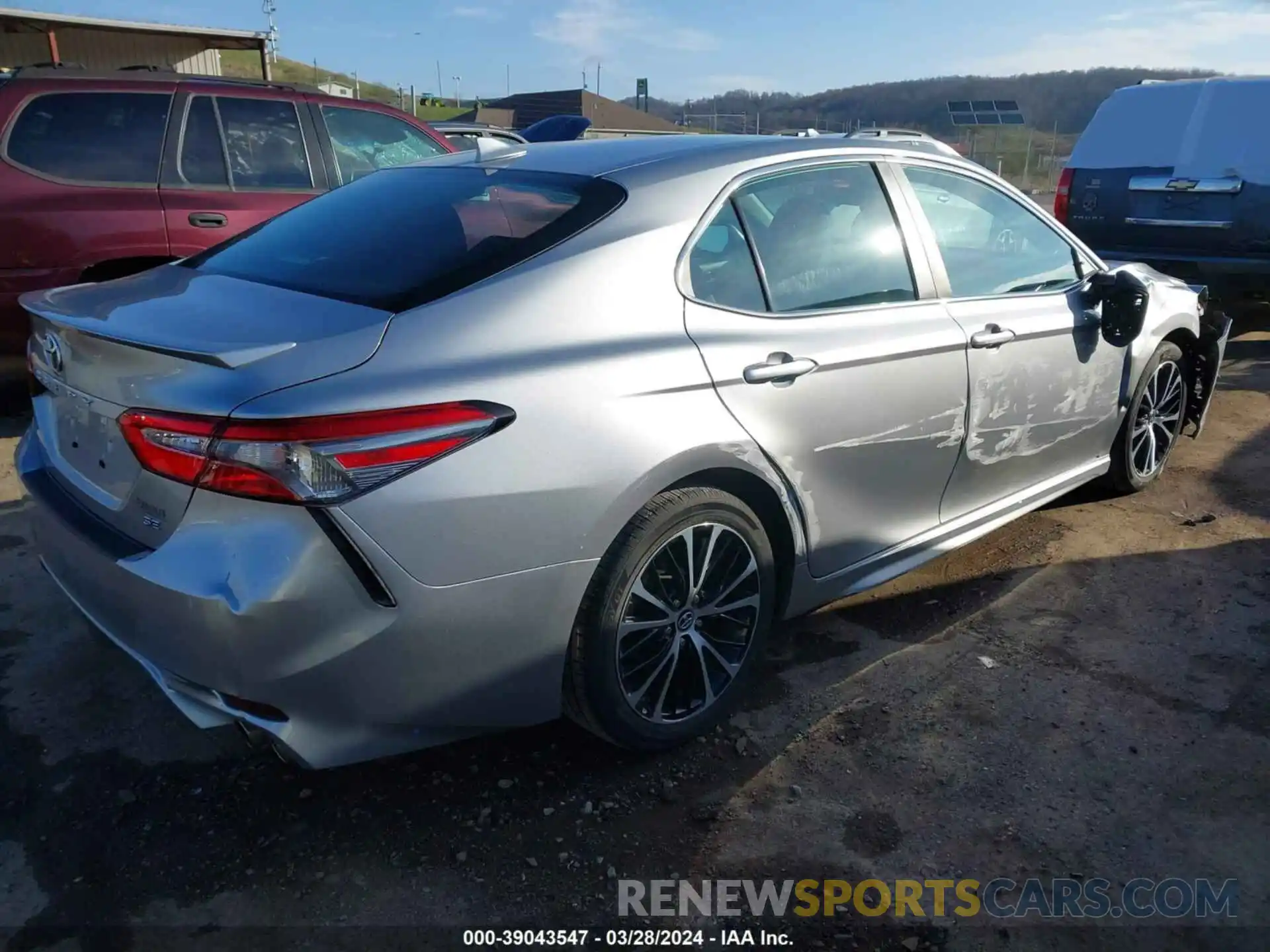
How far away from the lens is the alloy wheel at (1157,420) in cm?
461

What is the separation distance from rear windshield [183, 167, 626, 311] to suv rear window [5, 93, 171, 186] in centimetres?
288

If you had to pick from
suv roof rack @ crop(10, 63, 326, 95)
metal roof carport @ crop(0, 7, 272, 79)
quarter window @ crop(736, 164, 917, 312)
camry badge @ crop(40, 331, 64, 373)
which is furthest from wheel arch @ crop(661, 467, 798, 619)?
metal roof carport @ crop(0, 7, 272, 79)

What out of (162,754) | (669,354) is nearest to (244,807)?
(162,754)

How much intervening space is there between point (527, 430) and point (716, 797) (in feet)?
3.82

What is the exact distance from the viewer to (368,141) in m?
6.57

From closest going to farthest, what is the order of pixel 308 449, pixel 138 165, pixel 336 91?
pixel 308 449 < pixel 138 165 < pixel 336 91

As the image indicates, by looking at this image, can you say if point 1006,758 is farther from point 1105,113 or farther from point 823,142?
point 1105,113

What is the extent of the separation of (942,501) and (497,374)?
1.90m

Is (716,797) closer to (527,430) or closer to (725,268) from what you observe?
(527,430)

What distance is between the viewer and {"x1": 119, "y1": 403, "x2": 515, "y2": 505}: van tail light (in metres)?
2.02

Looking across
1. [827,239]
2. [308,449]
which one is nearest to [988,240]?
[827,239]

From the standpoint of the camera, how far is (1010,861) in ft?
7.99

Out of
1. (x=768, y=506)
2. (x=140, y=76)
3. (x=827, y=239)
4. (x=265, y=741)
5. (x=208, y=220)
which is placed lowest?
(x=265, y=741)

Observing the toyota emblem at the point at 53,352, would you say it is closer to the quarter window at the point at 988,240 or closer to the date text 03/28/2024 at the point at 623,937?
the date text 03/28/2024 at the point at 623,937
